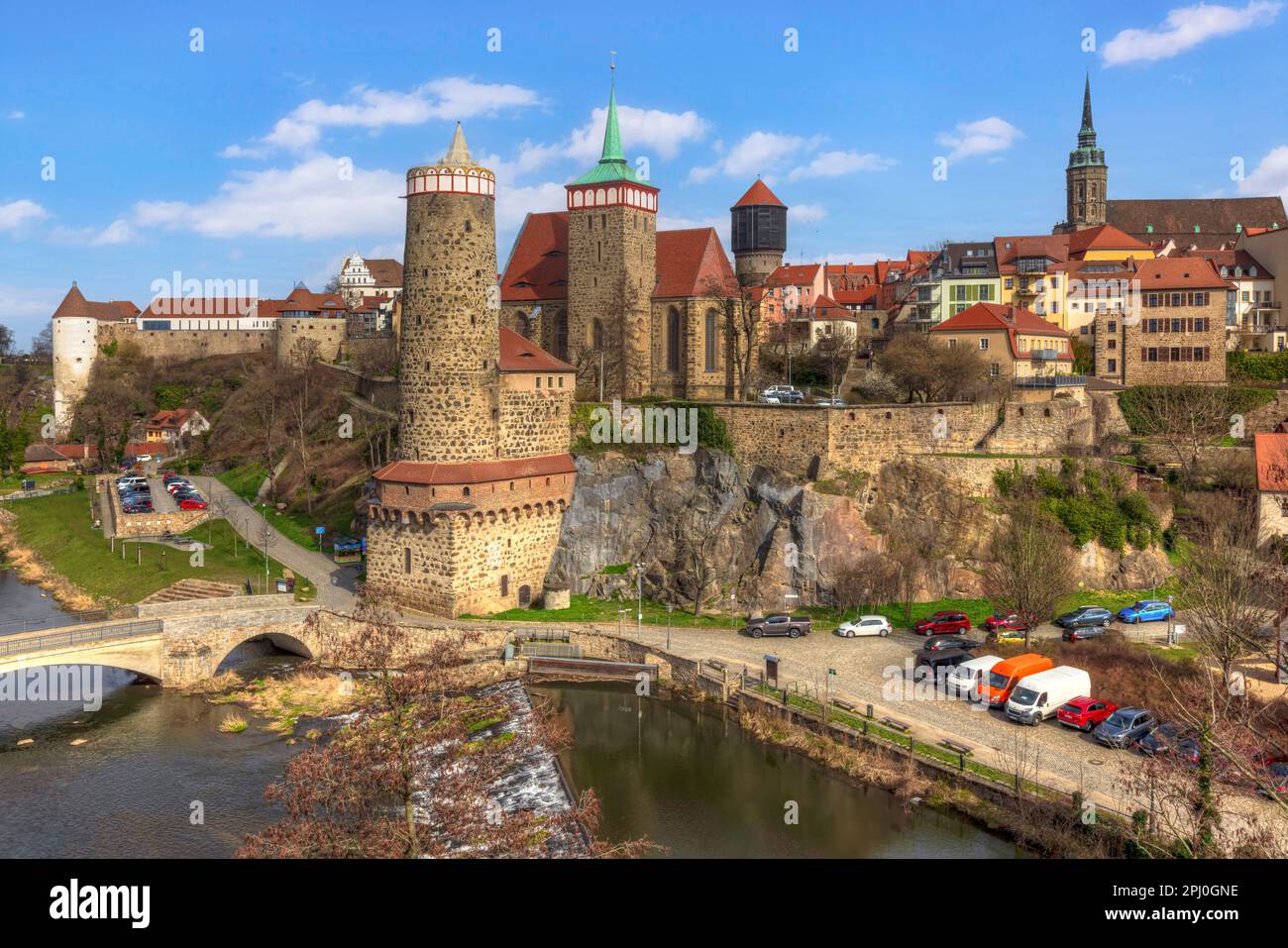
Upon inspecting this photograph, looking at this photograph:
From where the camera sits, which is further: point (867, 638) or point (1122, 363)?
point (1122, 363)

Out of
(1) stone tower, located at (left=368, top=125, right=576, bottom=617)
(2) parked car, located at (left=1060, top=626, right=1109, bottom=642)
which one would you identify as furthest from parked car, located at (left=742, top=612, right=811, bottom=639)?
(1) stone tower, located at (left=368, top=125, right=576, bottom=617)

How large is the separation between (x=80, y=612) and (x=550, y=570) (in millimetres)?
19053

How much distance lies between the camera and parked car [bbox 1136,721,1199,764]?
20.7 m

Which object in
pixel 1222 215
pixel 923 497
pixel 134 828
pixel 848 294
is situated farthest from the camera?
pixel 1222 215

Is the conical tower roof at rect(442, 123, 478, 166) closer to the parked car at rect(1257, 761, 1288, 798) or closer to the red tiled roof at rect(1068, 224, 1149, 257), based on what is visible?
the parked car at rect(1257, 761, 1288, 798)

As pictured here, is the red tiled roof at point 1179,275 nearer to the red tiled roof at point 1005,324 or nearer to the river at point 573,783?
the red tiled roof at point 1005,324

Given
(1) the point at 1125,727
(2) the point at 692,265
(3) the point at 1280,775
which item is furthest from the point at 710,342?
(3) the point at 1280,775

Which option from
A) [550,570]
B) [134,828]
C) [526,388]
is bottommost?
[134,828]

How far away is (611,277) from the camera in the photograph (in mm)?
49562

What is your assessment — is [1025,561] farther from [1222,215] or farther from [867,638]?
[1222,215]

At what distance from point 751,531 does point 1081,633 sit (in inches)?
476

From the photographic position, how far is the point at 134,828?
22984 mm
